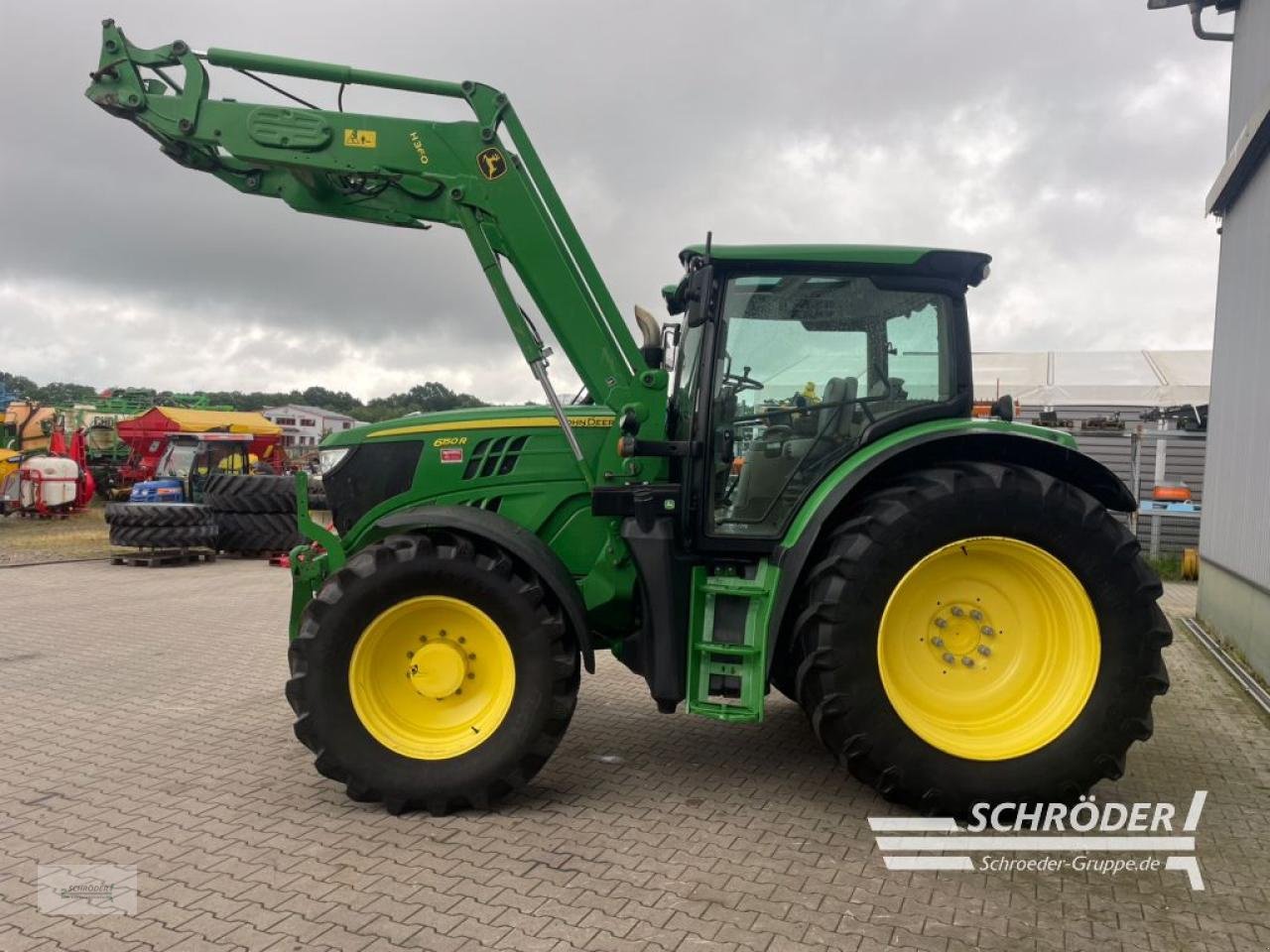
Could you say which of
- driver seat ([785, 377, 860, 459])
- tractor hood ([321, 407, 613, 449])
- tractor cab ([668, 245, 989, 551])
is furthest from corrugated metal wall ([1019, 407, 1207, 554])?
tractor hood ([321, 407, 613, 449])

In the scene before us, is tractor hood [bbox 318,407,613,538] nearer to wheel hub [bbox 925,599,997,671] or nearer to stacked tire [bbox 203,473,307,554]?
wheel hub [bbox 925,599,997,671]

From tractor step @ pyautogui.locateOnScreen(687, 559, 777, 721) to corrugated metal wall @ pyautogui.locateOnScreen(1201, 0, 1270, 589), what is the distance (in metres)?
4.79

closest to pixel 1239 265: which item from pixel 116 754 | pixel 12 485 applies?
pixel 116 754

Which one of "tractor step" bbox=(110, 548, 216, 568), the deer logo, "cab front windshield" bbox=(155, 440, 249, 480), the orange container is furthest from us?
"cab front windshield" bbox=(155, 440, 249, 480)

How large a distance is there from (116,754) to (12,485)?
53.8ft

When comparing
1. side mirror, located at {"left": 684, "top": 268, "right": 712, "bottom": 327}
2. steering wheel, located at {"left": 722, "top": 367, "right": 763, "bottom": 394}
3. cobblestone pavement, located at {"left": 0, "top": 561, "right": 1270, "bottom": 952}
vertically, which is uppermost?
side mirror, located at {"left": 684, "top": 268, "right": 712, "bottom": 327}

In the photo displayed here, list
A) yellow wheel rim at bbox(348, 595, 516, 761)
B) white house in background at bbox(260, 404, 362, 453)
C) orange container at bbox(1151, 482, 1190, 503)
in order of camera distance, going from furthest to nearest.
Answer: white house in background at bbox(260, 404, 362, 453)
orange container at bbox(1151, 482, 1190, 503)
yellow wheel rim at bbox(348, 595, 516, 761)

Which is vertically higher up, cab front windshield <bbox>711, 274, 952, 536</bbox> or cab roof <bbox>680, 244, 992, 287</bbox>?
cab roof <bbox>680, 244, 992, 287</bbox>

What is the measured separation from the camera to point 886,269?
428 cm

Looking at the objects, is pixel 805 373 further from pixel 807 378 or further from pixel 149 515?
pixel 149 515

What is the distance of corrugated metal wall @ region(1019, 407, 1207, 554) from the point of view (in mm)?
14055

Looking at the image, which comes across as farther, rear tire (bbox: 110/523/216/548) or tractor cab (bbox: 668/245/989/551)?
rear tire (bbox: 110/523/216/548)

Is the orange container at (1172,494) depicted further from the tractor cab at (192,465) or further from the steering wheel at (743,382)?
the tractor cab at (192,465)

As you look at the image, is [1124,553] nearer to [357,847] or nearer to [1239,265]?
[357,847]
